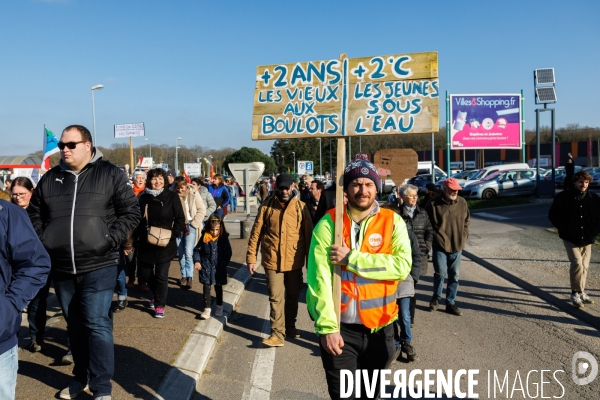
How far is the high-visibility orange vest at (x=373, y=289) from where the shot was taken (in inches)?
124

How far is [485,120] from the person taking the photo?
2748 cm

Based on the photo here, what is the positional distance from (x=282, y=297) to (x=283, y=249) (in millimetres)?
554

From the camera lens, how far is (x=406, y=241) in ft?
10.5

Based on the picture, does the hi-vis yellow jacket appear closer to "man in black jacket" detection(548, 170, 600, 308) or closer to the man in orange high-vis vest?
the man in orange high-vis vest

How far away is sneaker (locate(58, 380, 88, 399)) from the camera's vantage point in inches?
164

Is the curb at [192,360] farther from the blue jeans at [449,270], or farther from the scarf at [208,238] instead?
the blue jeans at [449,270]

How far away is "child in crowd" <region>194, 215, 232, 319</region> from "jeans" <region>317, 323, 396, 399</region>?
3.87m

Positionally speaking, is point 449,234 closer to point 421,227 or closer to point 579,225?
point 421,227

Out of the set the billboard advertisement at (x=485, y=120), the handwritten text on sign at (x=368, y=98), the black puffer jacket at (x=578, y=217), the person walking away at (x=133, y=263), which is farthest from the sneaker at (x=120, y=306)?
the billboard advertisement at (x=485, y=120)

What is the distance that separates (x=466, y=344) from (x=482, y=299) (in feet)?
7.97

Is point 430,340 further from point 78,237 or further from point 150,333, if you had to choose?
point 78,237

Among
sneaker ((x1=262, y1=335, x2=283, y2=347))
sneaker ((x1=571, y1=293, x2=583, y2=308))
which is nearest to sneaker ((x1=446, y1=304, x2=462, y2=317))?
sneaker ((x1=571, y1=293, x2=583, y2=308))

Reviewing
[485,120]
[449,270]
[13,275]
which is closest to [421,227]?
[449,270]

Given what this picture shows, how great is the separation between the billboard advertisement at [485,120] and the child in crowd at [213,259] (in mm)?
22177
